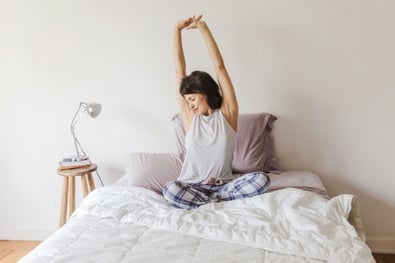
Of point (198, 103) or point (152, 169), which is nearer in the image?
point (198, 103)

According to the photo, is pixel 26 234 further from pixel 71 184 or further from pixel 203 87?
A: pixel 203 87

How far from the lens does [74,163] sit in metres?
2.42

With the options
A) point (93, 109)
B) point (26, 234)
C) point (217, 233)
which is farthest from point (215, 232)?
point (26, 234)

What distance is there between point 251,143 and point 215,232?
94cm

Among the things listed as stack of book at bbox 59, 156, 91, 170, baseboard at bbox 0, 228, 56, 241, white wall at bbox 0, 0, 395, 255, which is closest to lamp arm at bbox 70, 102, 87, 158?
white wall at bbox 0, 0, 395, 255

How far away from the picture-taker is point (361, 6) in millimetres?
2266

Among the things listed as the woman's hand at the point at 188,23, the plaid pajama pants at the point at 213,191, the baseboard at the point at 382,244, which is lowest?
the baseboard at the point at 382,244

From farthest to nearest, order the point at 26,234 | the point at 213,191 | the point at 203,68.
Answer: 1. the point at 26,234
2. the point at 203,68
3. the point at 213,191

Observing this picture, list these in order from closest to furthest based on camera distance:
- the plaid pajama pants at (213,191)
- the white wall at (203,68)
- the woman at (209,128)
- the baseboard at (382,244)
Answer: the plaid pajama pants at (213,191), the woman at (209,128), the white wall at (203,68), the baseboard at (382,244)

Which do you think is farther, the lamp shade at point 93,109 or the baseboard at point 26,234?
the baseboard at point 26,234

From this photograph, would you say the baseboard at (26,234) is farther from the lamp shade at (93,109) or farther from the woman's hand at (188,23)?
the woman's hand at (188,23)

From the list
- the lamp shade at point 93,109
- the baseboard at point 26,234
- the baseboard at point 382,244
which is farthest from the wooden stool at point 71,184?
the baseboard at point 382,244

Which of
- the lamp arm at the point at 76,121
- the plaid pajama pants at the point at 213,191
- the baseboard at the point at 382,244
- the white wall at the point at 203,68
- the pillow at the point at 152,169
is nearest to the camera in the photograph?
the plaid pajama pants at the point at 213,191

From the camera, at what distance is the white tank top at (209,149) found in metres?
2.03
